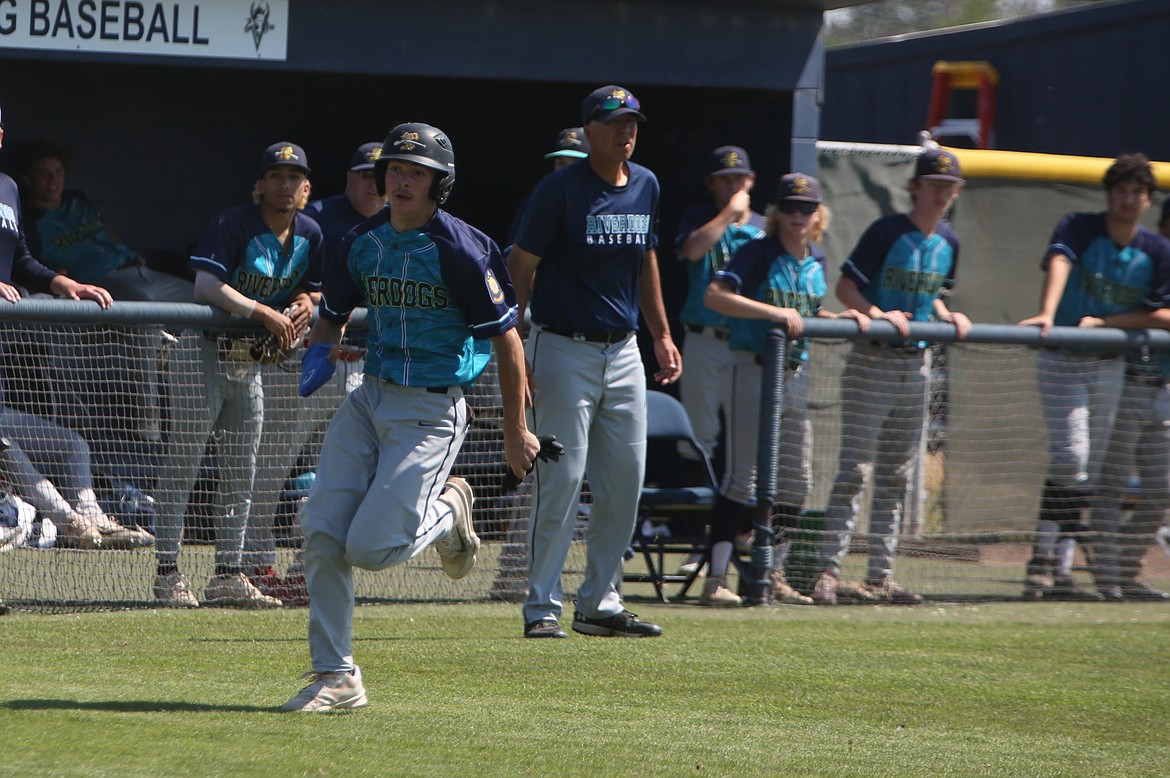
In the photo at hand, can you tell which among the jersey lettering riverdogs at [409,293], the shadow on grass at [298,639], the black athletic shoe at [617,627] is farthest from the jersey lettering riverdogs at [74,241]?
the jersey lettering riverdogs at [409,293]

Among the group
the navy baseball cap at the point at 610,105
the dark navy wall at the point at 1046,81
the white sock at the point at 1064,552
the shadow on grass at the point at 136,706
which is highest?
the dark navy wall at the point at 1046,81

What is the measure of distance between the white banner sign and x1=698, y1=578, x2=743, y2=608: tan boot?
12.5 ft

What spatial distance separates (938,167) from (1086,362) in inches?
53.7

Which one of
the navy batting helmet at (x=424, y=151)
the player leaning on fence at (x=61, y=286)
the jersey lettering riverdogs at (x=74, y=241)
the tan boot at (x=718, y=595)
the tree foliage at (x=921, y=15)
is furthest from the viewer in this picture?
the tree foliage at (x=921, y=15)

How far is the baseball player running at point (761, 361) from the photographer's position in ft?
24.9

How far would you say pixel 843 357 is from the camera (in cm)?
807

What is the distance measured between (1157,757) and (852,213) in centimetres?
584

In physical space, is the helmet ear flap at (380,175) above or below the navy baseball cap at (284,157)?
below

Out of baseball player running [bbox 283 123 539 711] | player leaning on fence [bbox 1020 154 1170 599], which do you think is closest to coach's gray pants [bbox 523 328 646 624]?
baseball player running [bbox 283 123 539 711]

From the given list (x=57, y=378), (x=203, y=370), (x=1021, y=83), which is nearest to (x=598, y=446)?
(x=203, y=370)

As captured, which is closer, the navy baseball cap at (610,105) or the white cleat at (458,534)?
the white cleat at (458,534)

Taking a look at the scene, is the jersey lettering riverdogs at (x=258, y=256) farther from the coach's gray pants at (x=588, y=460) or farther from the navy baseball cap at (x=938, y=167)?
the navy baseball cap at (x=938, y=167)

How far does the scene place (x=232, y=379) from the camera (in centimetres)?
691

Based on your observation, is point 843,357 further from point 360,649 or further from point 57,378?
point 57,378
